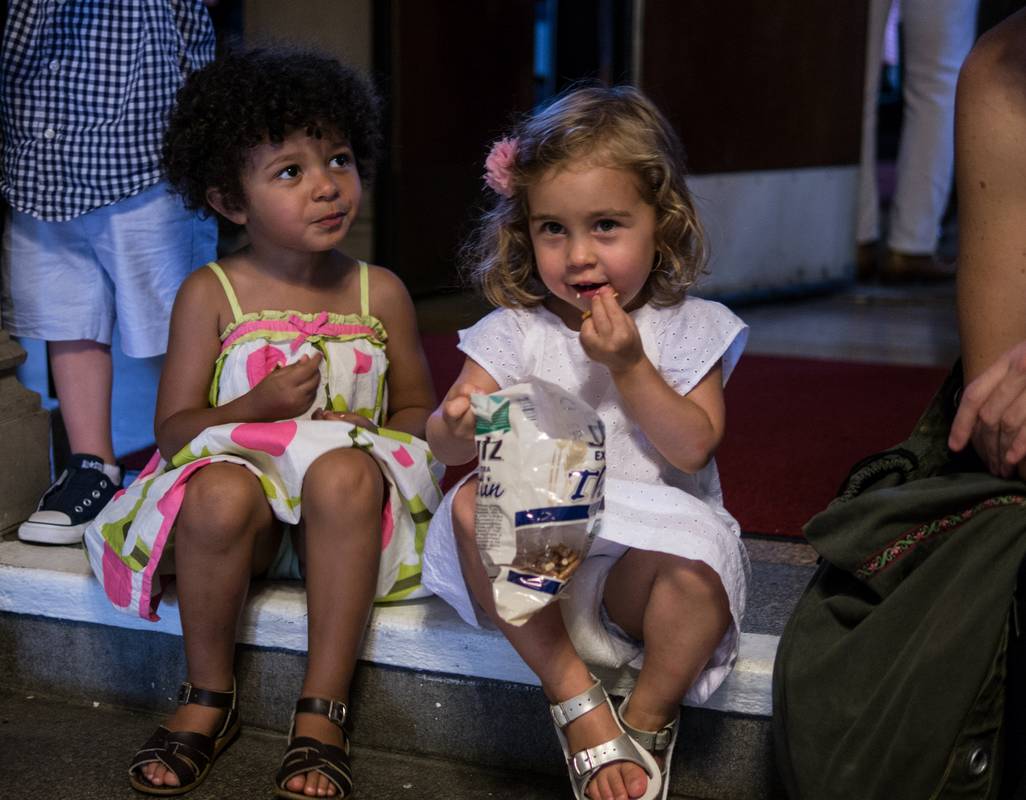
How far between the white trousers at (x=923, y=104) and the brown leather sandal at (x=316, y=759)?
12.9ft

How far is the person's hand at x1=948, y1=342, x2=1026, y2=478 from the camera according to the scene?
4.53ft

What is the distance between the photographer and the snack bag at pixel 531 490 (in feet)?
4.97

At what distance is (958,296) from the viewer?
157 centimetres

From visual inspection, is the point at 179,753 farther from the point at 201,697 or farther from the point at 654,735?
the point at 654,735

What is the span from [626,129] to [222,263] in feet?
2.31

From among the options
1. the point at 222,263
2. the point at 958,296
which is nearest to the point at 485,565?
the point at 958,296

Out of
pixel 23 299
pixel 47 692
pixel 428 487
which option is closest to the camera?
pixel 428 487

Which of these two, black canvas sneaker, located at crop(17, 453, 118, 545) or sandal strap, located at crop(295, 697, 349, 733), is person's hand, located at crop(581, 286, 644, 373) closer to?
sandal strap, located at crop(295, 697, 349, 733)

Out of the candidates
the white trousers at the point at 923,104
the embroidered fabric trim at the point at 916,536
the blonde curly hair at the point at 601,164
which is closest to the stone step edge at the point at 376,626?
the embroidered fabric trim at the point at 916,536

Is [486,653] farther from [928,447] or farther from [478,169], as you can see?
[478,169]

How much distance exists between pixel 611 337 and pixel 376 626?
0.59 metres

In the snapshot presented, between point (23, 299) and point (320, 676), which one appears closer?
point (320, 676)

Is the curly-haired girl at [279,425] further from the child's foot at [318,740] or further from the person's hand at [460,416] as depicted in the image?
the person's hand at [460,416]

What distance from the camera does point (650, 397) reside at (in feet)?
5.33
